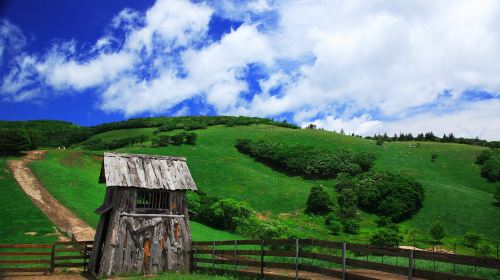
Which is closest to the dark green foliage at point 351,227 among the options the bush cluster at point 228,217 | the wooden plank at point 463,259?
the bush cluster at point 228,217

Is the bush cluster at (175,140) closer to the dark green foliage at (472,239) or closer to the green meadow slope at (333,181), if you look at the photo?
the green meadow slope at (333,181)

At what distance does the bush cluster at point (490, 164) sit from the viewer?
239ft

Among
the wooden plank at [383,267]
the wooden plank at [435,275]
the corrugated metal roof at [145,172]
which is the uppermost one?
the corrugated metal roof at [145,172]

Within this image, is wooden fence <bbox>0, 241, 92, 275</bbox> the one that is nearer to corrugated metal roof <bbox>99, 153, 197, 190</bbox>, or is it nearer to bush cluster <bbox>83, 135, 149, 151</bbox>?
corrugated metal roof <bbox>99, 153, 197, 190</bbox>

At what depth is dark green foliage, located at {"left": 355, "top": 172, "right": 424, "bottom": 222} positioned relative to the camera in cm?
6069

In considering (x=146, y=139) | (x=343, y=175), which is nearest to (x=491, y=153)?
(x=343, y=175)

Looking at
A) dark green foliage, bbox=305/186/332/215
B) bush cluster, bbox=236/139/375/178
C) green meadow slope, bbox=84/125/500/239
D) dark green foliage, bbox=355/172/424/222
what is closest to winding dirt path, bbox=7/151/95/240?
green meadow slope, bbox=84/125/500/239

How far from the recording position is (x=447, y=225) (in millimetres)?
56062

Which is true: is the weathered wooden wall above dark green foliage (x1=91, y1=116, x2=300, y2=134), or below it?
below

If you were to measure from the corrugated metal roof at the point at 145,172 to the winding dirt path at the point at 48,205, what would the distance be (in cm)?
1366

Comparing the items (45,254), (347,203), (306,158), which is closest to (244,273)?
(45,254)

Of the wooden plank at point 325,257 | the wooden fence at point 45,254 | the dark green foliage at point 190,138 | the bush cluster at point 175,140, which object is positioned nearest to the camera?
the wooden plank at point 325,257

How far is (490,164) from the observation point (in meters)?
75.1

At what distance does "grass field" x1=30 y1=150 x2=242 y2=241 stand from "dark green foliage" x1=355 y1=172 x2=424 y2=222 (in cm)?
2533
